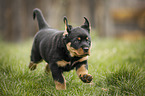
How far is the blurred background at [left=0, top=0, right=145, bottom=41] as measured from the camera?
8.00m

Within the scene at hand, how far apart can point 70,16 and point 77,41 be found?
840 centimetres

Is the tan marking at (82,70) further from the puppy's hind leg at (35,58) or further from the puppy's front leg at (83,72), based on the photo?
the puppy's hind leg at (35,58)

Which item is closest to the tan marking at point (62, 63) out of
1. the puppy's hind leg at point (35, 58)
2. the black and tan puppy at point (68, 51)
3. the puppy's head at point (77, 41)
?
the black and tan puppy at point (68, 51)

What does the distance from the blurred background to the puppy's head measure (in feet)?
13.9

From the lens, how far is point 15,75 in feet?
9.09

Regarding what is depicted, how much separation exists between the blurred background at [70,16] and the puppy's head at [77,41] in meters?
4.23

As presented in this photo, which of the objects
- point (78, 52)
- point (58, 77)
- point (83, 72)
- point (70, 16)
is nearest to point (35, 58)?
point (58, 77)

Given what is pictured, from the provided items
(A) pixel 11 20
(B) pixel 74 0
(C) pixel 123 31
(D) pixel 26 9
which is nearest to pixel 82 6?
(B) pixel 74 0

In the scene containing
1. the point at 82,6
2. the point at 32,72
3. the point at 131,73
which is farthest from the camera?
the point at 82,6

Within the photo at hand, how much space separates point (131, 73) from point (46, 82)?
1.40 m

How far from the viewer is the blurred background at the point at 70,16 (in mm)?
8000

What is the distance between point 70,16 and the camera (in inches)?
412

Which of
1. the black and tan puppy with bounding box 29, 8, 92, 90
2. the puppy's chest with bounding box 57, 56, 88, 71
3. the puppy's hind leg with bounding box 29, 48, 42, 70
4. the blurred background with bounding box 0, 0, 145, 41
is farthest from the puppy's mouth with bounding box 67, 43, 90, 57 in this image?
the blurred background with bounding box 0, 0, 145, 41

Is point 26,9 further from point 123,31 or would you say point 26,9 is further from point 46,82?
point 46,82
